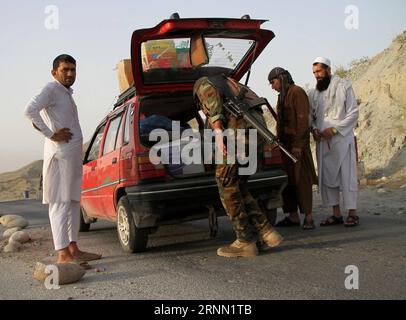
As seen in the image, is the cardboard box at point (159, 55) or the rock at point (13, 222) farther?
the rock at point (13, 222)

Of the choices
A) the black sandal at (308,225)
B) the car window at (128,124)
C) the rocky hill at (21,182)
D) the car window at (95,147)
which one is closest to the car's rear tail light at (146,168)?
the car window at (128,124)

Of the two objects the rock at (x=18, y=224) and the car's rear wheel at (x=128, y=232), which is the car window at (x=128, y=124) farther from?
the rock at (x=18, y=224)

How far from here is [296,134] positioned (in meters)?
6.31

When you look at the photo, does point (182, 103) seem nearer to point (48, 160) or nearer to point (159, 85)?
point (159, 85)

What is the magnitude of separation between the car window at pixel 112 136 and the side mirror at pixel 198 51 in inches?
47.5

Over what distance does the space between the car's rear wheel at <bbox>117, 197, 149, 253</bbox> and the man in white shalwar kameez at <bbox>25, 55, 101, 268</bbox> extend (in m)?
0.64

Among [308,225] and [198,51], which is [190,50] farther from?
[308,225]

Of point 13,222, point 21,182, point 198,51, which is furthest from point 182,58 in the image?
point 21,182

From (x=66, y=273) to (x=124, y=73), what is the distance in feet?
12.9

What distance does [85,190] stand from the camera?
7.21 m

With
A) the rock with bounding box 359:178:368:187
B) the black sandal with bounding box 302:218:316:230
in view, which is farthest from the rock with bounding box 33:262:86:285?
the rock with bounding box 359:178:368:187

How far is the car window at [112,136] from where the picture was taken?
19.8 feet

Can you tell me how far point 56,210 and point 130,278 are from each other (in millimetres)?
1039
